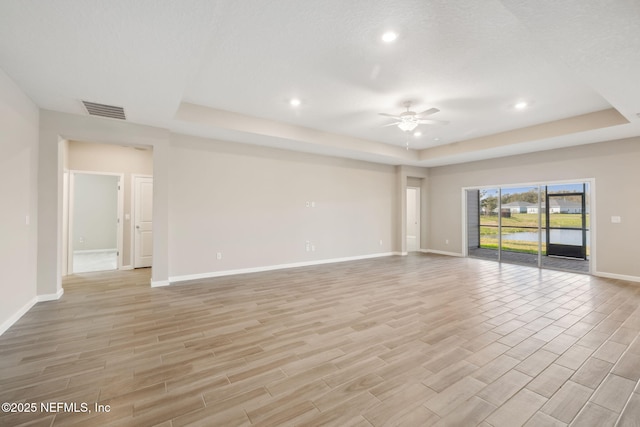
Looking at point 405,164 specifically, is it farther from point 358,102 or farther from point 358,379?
point 358,379

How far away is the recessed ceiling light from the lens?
8.45 feet

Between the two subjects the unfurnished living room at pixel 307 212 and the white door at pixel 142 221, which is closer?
the unfurnished living room at pixel 307 212

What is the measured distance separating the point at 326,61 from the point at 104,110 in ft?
11.0

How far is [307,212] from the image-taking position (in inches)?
263

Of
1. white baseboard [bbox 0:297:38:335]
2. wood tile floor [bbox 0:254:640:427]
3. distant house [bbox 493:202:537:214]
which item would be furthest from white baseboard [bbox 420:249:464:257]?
white baseboard [bbox 0:297:38:335]

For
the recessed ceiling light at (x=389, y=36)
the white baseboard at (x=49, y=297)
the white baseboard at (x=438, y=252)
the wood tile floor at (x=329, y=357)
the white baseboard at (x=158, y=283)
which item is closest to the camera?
the wood tile floor at (x=329, y=357)

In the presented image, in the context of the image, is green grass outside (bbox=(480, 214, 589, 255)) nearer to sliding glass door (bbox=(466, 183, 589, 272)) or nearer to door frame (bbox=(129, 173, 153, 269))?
sliding glass door (bbox=(466, 183, 589, 272))

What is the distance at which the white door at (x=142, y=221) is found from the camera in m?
6.41

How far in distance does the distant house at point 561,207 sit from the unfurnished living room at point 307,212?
0.04 meters

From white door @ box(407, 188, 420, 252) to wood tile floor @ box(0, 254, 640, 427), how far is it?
4.76 m

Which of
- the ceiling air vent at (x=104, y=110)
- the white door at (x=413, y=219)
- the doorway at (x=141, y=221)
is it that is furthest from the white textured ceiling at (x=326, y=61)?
the white door at (x=413, y=219)

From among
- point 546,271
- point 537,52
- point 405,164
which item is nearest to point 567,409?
point 537,52

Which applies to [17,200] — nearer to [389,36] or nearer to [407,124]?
[389,36]

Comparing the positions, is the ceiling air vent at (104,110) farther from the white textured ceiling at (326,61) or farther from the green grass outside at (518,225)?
the green grass outside at (518,225)
